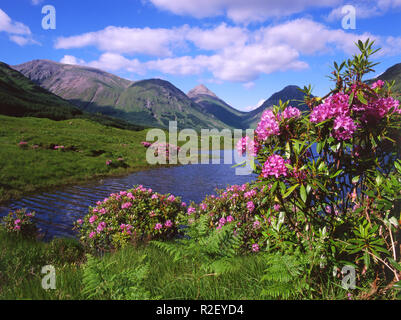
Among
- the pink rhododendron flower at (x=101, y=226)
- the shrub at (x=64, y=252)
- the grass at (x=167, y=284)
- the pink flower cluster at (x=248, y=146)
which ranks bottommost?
the shrub at (x=64, y=252)

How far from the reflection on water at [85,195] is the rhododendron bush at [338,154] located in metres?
5.86

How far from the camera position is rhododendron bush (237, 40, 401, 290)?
9.87 feet

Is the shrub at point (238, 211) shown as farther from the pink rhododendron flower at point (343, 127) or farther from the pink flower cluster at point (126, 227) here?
the pink rhododendron flower at point (343, 127)

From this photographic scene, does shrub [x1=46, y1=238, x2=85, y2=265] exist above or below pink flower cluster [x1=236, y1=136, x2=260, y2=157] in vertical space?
below

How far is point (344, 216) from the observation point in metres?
3.53

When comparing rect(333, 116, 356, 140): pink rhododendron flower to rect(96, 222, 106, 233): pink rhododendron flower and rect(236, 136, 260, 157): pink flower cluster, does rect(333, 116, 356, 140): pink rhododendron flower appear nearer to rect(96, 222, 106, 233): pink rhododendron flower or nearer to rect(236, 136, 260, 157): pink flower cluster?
rect(236, 136, 260, 157): pink flower cluster

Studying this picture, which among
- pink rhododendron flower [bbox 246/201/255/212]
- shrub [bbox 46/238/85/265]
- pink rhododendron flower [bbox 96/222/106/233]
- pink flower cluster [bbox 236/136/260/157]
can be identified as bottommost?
shrub [bbox 46/238/85/265]

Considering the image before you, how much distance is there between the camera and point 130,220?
28.5 feet

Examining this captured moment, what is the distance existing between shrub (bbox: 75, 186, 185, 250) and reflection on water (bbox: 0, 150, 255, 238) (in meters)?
2.58

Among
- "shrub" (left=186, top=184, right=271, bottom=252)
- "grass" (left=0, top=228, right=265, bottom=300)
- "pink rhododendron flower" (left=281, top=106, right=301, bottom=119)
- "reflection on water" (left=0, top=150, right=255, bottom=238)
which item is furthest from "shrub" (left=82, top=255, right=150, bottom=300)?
"reflection on water" (left=0, top=150, right=255, bottom=238)

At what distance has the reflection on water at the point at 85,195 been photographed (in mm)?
12109

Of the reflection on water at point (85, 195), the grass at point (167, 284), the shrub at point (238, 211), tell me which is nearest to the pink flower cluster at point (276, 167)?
the grass at point (167, 284)

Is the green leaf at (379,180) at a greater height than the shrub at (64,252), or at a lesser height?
greater

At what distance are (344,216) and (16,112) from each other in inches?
3654
